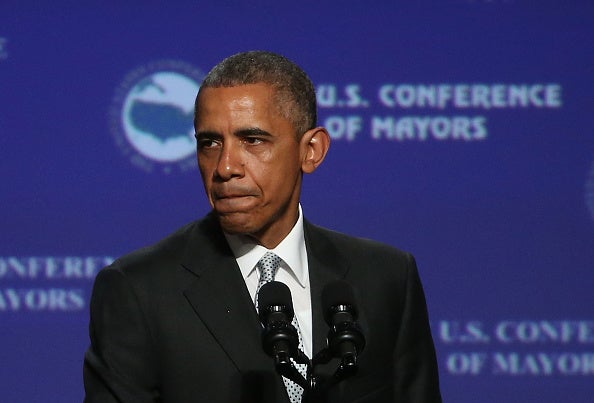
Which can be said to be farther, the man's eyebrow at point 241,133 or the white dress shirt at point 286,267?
the white dress shirt at point 286,267

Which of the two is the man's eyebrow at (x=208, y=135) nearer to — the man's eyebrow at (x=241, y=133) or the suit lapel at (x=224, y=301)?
the man's eyebrow at (x=241, y=133)

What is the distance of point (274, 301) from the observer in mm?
1773

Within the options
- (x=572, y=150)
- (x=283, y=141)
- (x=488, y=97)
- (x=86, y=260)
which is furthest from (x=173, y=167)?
(x=283, y=141)

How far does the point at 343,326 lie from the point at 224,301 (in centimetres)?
45

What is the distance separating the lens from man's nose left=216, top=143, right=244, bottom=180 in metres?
2.06

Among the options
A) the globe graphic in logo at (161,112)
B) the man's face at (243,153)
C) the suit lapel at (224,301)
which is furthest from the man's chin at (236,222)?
the globe graphic in logo at (161,112)

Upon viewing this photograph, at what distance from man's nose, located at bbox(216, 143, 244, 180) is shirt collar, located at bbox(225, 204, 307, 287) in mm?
217

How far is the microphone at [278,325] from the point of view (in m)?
1.69

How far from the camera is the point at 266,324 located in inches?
68.7

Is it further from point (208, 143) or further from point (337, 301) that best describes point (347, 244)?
point (337, 301)

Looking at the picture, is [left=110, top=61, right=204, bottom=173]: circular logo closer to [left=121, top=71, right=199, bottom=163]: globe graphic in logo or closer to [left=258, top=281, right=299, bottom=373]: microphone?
[left=121, top=71, right=199, bottom=163]: globe graphic in logo

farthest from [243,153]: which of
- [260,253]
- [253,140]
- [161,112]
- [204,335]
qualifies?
[161,112]

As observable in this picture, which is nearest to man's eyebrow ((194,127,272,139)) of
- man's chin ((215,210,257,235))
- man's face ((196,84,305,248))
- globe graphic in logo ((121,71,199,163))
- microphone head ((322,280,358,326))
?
man's face ((196,84,305,248))

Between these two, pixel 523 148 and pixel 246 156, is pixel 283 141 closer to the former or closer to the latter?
pixel 246 156
